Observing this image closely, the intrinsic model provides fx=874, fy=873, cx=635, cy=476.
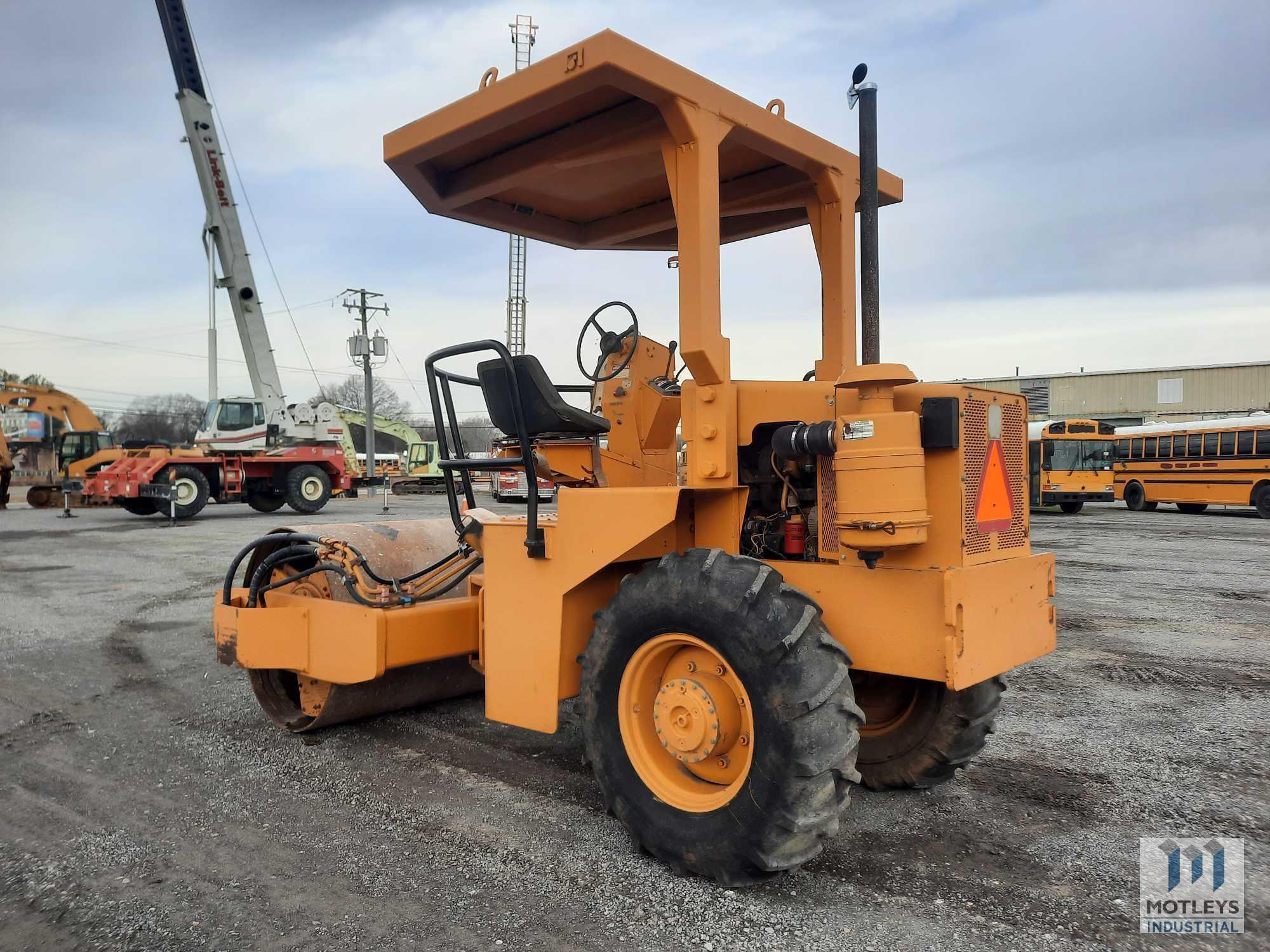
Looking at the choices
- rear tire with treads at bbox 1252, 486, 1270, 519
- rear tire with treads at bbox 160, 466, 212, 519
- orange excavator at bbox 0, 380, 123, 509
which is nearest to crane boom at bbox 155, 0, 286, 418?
rear tire with treads at bbox 160, 466, 212, 519

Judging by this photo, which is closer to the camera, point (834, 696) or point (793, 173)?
point (834, 696)

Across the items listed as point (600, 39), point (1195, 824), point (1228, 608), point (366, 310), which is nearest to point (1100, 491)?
point (1228, 608)

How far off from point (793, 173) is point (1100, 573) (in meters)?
9.36

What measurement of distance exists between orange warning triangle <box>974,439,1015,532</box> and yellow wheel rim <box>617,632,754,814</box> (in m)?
1.04

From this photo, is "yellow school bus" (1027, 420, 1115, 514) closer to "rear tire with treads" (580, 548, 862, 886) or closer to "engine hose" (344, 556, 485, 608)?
"engine hose" (344, 556, 485, 608)

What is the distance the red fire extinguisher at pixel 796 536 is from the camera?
3.29m

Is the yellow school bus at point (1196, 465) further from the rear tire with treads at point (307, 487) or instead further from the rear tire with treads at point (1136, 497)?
the rear tire with treads at point (307, 487)

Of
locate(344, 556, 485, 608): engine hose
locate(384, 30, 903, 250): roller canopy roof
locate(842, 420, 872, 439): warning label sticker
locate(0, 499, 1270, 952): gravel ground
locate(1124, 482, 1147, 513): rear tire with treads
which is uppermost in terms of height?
locate(384, 30, 903, 250): roller canopy roof

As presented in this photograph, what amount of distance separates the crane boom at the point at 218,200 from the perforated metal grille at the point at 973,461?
74.1 ft

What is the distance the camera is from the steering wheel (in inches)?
164

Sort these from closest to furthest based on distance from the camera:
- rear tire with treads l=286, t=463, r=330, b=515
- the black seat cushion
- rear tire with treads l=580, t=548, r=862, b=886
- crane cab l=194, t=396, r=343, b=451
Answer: rear tire with treads l=580, t=548, r=862, b=886
the black seat cushion
rear tire with treads l=286, t=463, r=330, b=515
crane cab l=194, t=396, r=343, b=451

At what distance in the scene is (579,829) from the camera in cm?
332

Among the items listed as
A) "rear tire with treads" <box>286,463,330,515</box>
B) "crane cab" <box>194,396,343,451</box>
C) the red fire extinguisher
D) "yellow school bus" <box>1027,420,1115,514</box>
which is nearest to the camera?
the red fire extinguisher

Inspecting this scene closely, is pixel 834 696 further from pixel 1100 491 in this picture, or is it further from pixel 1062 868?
pixel 1100 491
